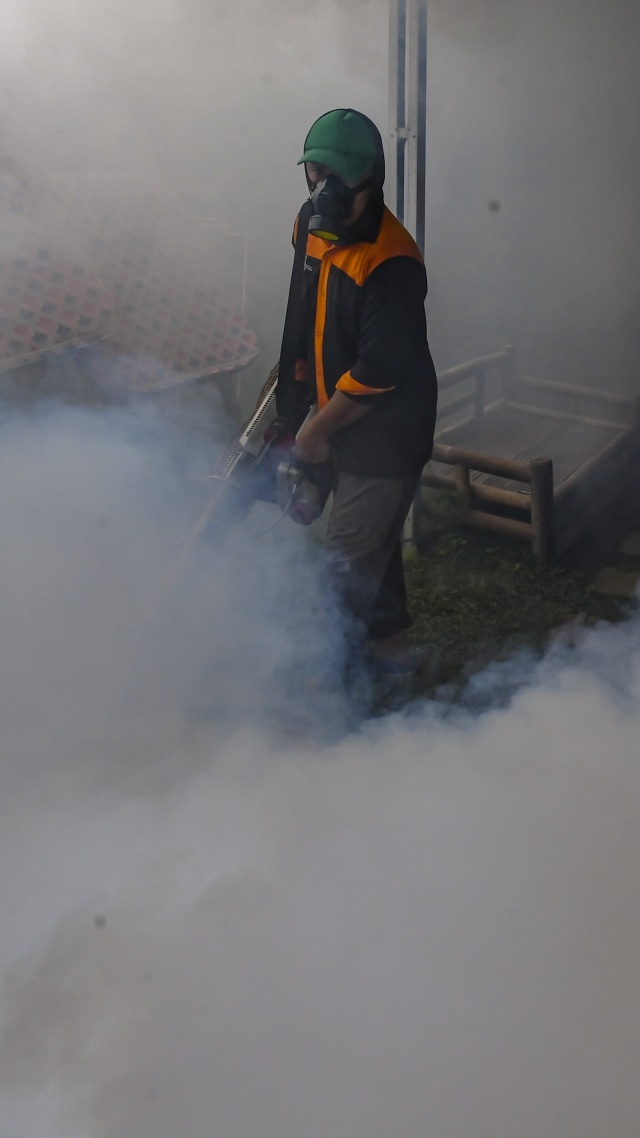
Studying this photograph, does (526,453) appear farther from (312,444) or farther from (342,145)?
(342,145)

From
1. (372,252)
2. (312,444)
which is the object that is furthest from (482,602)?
(372,252)

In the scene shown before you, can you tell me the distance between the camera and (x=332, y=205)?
280 cm

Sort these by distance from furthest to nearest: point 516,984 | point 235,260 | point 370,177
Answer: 1. point 235,260
2. point 370,177
3. point 516,984

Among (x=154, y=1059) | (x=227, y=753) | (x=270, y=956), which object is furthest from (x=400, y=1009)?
(x=227, y=753)

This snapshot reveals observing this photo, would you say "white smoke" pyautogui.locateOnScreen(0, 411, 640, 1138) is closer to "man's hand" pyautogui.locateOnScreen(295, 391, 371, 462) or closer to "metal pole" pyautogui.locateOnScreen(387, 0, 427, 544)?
"man's hand" pyautogui.locateOnScreen(295, 391, 371, 462)

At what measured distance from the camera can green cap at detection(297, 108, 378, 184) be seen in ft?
Answer: 9.18

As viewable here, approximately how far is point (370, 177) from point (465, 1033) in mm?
2166

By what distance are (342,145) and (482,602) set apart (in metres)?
1.91

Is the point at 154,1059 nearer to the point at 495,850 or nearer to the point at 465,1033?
the point at 465,1033

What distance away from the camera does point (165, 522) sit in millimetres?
3348

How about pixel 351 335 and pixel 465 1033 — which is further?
pixel 351 335

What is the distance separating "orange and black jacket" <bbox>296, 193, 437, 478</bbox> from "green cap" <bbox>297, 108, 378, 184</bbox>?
12 centimetres

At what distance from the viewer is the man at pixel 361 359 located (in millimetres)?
2830

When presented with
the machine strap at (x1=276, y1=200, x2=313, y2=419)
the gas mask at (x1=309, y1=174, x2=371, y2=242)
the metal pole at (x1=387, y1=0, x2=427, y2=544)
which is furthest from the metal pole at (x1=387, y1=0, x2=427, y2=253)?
the gas mask at (x1=309, y1=174, x2=371, y2=242)
